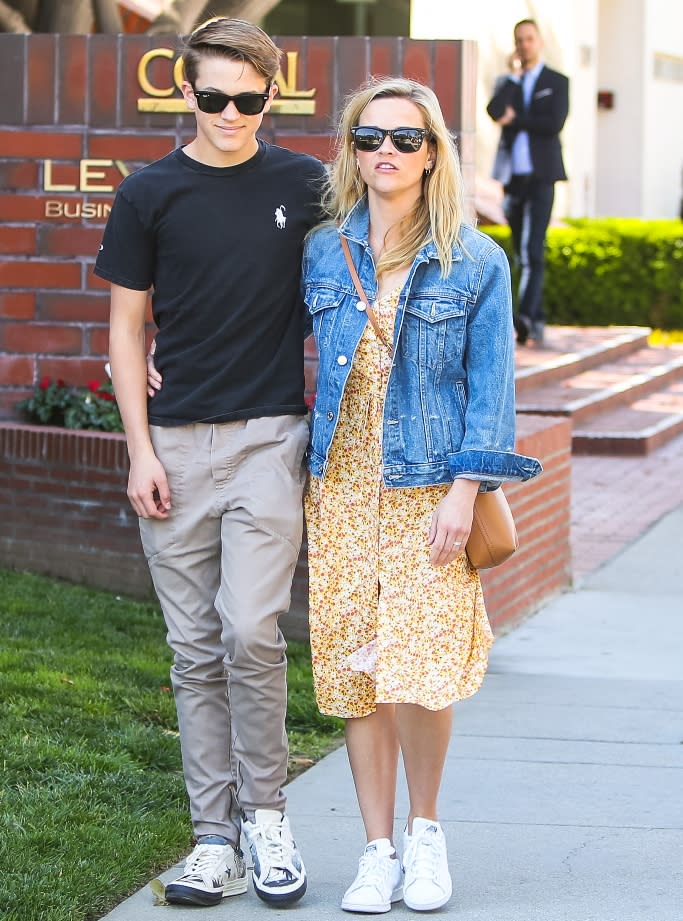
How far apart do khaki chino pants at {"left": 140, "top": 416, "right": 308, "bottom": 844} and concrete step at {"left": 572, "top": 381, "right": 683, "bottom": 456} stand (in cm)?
748

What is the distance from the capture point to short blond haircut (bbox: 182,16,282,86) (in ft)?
11.6

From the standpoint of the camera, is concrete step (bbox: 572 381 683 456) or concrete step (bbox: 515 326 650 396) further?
concrete step (bbox: 515 326 650 396)

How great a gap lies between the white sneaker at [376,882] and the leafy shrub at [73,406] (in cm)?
345

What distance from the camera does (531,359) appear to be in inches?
481

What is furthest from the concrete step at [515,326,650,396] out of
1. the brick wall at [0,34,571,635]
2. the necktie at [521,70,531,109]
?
the brick wall at [0,34,571,635]

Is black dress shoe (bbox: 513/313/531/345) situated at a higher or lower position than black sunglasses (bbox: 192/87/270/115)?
lower

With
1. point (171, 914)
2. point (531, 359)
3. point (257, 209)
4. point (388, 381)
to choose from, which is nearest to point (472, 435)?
point (388, 381)

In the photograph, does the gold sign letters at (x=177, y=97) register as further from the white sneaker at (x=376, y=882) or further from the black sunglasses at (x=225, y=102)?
the white sneaker at (x=376, y=882)

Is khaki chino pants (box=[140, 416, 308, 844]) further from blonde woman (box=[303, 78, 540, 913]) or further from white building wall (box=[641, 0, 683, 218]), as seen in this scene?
white building wall (box=[641, 0, 683, 218])

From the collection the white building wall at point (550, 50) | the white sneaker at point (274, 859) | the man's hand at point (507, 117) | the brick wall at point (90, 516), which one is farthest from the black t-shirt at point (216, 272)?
the white building wall at point (550, 50)

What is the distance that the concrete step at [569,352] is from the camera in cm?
1166

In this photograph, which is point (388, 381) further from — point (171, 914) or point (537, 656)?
Result: point (537, 656)

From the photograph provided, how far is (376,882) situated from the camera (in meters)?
3.57

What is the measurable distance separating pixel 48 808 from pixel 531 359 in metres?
8.66
